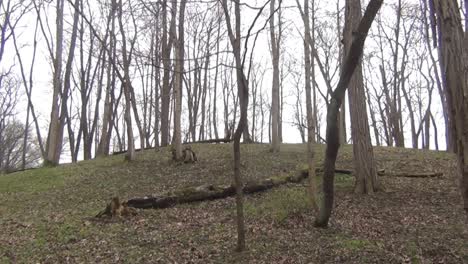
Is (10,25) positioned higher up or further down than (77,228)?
higher up

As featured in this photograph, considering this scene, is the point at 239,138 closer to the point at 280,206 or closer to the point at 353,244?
the point at 353,244

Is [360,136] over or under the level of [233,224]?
over

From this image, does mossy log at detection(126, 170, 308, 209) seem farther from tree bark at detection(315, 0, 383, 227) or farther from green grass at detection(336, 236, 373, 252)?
green grass at detection(336, 236, 373, 252)

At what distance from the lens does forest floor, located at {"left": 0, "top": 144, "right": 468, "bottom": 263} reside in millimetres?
6766

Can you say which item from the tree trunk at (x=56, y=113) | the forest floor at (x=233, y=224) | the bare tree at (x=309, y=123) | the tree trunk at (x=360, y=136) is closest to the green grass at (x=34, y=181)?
the forest floor at (x=233, y=224)

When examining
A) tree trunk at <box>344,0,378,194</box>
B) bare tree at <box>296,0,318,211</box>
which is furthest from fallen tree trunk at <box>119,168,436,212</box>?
tree trunk at <box>344,0,378,194</box>

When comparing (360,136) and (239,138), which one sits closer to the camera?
(239,138)

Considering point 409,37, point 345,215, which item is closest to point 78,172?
point 345,215

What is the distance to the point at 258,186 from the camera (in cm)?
1112

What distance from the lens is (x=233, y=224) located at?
28.1 ft

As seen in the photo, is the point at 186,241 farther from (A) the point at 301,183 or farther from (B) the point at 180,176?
(B) the point at 180,176

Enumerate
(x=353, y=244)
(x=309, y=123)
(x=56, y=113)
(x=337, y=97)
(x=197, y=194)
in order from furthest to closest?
(x=56, y=113)
(x=197, y=194)
(x=309, y=123)
(x=353, y=244)
(x=337, y=97)

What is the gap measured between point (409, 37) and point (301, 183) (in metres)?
19.6

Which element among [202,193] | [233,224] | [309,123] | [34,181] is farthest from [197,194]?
[34,181]
